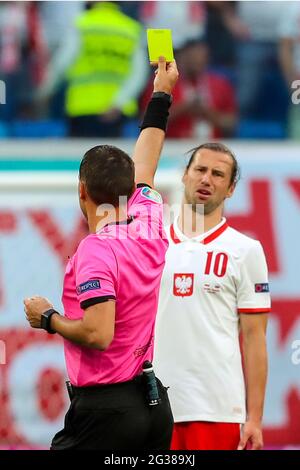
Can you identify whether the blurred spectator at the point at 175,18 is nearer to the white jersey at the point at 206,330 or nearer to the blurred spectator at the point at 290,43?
the blurred spectator at the point at 290,43

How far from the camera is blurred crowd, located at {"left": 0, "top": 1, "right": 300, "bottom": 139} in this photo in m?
7.39

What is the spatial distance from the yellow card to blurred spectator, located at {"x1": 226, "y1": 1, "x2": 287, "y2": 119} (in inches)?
142

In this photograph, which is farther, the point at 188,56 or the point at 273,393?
the point at 188,56

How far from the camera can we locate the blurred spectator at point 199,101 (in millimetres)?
7488

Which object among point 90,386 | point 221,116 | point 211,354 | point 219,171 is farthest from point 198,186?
point 221,116

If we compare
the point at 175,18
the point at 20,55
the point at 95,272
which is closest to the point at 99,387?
the point at 95,272

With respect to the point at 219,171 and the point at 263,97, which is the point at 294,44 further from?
the point at 219,171

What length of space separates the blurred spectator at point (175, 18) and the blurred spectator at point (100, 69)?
0.13m

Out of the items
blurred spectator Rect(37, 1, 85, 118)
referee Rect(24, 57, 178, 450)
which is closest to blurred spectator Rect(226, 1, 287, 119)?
blurred spectator Rect(37, 1, 85, 118)

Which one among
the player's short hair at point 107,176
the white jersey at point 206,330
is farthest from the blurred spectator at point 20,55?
the player's short hair at point 107,176

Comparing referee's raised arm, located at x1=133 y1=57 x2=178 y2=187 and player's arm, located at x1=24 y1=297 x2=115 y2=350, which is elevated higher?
referee's raised arm, located at x1=133 y1=57 x2=178 y2=187

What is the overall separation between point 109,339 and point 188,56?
14.5 feet

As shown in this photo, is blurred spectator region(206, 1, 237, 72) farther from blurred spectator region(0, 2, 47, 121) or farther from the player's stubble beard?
the player's stubble beard

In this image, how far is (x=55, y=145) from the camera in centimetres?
671
